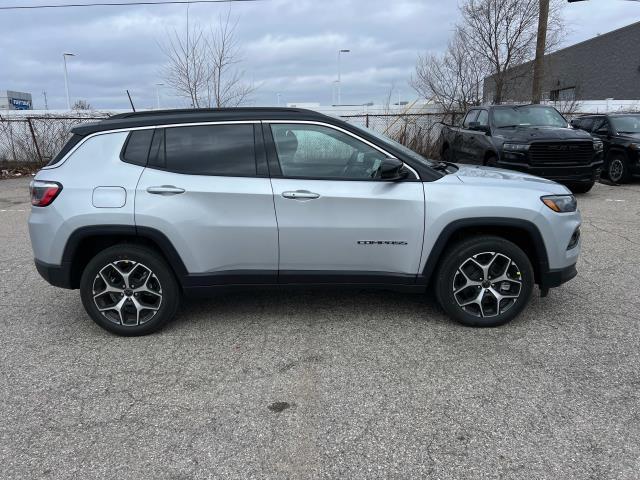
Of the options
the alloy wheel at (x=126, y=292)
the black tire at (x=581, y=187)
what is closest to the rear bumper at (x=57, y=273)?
the alloy wheel at (x=126, y=292)

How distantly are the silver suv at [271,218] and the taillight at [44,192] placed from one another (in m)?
0.01

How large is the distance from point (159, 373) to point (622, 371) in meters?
3.18

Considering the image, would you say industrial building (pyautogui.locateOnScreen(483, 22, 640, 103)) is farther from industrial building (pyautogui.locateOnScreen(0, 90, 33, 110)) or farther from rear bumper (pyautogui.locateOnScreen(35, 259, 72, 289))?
industrial building (pyautogui.locateOnScreen(0, 90, 33, 110))

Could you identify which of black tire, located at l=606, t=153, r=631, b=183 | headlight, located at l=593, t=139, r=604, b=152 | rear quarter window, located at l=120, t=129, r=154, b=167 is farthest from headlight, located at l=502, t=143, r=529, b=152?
rear quarter window, located at l=120, t=129, r=154, b=167

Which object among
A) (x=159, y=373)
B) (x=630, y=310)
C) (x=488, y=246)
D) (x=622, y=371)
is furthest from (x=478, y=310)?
(x=159, y=373)

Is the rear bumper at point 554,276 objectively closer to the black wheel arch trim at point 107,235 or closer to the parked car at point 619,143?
the black wheel arch trim at point 107,235

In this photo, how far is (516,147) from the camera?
32.1ft

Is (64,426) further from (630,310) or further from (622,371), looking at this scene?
(630,310)

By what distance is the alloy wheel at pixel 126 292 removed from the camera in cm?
408

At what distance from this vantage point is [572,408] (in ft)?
10.0

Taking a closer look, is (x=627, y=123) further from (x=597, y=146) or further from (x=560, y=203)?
(x=560, y=203)

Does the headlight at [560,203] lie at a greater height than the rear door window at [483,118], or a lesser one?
lesser

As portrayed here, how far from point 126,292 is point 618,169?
485 inches

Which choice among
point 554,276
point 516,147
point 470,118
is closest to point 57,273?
point 554,276
